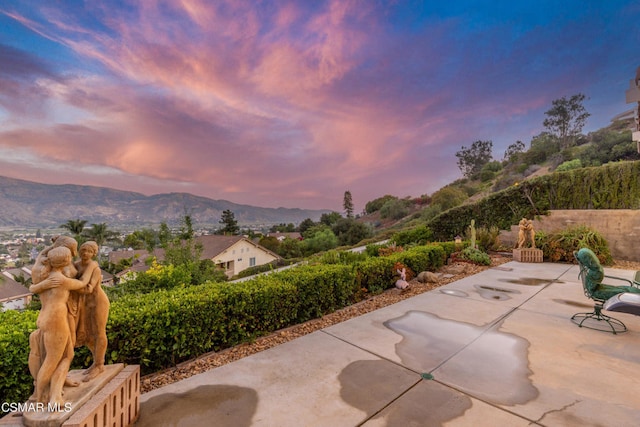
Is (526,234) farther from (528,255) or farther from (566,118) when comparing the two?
(566,118)

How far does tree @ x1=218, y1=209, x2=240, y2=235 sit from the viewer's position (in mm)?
46588

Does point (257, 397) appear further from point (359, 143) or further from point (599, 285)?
point (359, 143)

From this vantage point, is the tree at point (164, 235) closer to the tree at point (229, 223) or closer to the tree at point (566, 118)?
the tree at point (229, 223)

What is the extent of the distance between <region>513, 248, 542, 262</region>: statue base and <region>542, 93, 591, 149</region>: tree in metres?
34.6

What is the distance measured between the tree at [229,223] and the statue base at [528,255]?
44073mm

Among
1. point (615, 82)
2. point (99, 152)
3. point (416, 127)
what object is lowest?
point (99, 152)

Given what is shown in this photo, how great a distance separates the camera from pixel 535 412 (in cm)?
202

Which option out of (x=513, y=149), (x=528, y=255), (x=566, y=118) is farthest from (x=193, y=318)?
(x=513, y=149)

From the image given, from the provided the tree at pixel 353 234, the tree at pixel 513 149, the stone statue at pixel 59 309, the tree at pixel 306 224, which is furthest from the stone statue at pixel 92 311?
the tree at pixel 513 149

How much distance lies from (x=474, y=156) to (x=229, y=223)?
47999mm

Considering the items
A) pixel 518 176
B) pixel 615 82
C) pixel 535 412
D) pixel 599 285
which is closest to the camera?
pixel 535 412

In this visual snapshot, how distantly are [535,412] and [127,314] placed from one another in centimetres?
374

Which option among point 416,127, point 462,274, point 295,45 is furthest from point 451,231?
point 295,45

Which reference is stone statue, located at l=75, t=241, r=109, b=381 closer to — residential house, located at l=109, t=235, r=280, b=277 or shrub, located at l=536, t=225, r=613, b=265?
shrub, located at l=536, t=225, r=613, b=265
